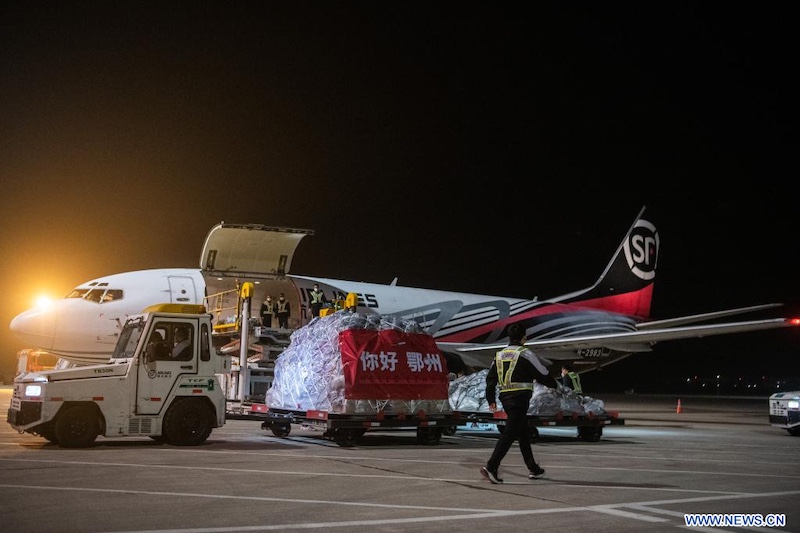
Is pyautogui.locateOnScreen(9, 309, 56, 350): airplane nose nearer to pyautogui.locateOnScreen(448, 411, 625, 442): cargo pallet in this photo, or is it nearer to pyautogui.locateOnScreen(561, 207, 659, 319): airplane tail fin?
pyautogui.locateOnScreen(448, 411, 625, 442): cargo pallet

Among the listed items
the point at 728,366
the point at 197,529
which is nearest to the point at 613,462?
the point at 197,529

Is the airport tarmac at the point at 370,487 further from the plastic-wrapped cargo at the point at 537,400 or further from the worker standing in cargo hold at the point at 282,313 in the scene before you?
the worker standing in cargo hold at the point at 282,313

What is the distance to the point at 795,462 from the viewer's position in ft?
38.2

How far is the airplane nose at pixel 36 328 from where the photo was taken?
696 inches

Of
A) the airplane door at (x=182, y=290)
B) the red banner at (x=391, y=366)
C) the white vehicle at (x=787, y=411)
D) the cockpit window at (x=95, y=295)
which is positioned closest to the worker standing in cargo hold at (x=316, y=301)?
the airplane door at (x=182, y=290)

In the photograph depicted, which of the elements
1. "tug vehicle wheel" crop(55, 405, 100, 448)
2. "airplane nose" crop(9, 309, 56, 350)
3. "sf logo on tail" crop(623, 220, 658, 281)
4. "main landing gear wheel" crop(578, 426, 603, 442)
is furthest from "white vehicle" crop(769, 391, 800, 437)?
"airplane nose" crop(9, 309, 56, 350)

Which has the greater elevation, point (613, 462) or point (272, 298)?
point (272, 298)

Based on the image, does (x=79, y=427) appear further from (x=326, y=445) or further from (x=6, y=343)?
(x=6, y=343)

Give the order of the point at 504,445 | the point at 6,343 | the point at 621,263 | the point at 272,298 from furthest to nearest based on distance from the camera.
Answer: the point at 6,343 < the point at 621,263 < the point at 272,298 < the point at 504,445

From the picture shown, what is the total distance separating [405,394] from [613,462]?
3.56m

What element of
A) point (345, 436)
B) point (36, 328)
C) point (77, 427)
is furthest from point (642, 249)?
point (77, 427)

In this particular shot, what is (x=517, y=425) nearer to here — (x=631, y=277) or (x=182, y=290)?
(x=182, y=290)

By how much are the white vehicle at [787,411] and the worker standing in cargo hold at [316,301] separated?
10931 mm

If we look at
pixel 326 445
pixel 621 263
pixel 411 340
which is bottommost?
pixel 326 445
